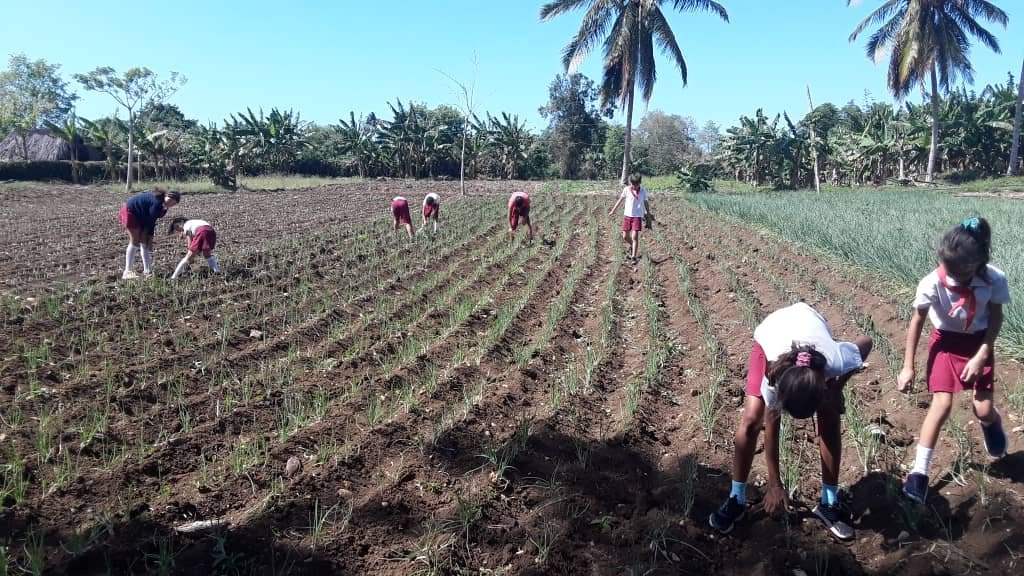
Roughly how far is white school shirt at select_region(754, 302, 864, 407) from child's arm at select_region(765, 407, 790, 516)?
0.09 m

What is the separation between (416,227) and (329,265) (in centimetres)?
478

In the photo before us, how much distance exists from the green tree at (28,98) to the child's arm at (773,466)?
134ft

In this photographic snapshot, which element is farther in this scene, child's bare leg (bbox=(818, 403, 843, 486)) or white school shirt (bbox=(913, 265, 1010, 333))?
white school shirt (bbox=(913, 265, 1010, 333))

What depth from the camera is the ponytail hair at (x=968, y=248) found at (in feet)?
9.26

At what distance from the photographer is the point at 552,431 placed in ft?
13.2

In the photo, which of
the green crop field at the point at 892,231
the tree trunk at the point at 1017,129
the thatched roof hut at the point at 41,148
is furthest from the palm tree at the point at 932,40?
the thatched roof hut at the point at 41,148

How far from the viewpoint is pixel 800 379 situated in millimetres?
2385

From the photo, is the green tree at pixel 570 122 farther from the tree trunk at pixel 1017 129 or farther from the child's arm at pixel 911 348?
the child's arm at pixel 911 348

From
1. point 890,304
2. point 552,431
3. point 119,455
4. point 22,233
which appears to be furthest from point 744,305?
point 22,233

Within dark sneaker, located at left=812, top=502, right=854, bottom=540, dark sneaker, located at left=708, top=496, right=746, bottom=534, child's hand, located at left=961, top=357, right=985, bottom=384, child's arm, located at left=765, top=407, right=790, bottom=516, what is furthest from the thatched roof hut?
child's hand, located at left=961, top=357, right=985, bottom=384

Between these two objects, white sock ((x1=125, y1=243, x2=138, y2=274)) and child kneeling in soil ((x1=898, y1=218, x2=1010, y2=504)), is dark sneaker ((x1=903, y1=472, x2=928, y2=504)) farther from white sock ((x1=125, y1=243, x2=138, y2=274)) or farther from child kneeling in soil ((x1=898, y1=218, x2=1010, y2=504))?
white sock ((x1=125, y1=243, x2=138, y2=274))

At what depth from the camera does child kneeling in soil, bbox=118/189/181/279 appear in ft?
24.8

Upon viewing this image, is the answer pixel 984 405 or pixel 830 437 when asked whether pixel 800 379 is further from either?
pixel 984 405

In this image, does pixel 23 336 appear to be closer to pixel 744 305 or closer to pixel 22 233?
pixel 744 305
